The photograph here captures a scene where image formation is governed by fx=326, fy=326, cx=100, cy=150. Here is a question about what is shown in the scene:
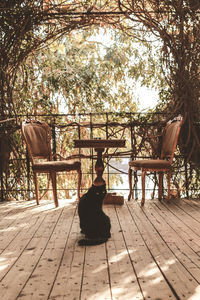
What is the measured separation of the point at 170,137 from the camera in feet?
11.8

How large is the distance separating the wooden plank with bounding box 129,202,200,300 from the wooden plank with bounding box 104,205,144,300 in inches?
6.5

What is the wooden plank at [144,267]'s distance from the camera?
147 cm

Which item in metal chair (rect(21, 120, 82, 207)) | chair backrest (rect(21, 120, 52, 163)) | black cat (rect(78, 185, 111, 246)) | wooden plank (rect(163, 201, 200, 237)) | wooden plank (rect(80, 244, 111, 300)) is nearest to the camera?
wooden plank (rect(80, 244, 111, 300))

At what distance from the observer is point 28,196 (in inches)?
160

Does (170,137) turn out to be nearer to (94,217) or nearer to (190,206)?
(190,206)

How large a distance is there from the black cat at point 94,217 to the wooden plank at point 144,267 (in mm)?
180

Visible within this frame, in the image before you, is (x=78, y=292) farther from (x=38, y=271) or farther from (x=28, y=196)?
(x=28, y=196)

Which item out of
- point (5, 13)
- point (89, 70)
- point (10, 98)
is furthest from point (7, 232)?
point (89, 70)

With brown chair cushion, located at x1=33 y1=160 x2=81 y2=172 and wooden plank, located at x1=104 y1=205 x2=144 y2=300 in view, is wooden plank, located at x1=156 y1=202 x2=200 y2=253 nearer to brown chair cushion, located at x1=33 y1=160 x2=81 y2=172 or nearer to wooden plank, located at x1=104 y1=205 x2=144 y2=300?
wooden plank, located at x1=104 y1=205 x2=144 y2=300

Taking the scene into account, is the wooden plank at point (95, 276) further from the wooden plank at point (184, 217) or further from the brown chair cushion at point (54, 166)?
the brown chair cushion at point (54, 166)

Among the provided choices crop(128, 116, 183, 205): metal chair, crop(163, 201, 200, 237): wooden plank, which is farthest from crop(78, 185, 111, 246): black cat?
crop(128, 116, 183, 205): metal chair

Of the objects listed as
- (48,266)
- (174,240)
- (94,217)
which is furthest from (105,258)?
(174,240)

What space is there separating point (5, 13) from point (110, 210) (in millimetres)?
2609

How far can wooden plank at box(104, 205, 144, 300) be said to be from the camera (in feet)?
4.81
